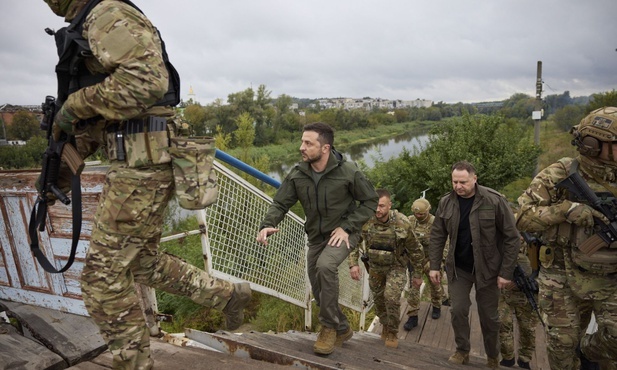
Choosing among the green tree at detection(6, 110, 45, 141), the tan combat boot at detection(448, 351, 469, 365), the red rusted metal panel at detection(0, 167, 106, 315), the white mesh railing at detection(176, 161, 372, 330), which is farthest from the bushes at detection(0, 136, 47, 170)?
the tan combat boot at detection(448, 351, 469, 365)

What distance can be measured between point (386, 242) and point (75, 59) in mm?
3356

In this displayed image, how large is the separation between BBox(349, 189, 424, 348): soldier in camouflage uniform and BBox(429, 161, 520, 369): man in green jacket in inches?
28.1

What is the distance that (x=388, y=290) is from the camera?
14.2ft

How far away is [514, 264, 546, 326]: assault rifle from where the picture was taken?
12.8ft

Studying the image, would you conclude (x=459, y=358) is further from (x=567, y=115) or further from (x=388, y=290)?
(x=567, y=115)

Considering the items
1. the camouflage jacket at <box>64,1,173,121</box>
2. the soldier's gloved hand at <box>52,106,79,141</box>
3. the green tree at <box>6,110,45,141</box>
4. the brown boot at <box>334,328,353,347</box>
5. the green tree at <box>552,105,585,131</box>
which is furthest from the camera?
the green tree at <box>552,105,585,131</box>

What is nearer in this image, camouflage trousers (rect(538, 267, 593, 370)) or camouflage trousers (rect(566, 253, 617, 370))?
camouflage trousers (rect(566, 253, 617, 370))

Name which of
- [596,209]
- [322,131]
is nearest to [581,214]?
[596,209]

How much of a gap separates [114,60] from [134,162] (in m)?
0.46

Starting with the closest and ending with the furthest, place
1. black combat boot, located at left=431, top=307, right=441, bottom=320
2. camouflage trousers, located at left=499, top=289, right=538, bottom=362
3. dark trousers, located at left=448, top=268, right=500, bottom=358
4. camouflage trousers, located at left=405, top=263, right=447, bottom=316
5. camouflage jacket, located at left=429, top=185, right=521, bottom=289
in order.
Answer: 1. camouflage jacket, located at left=429, top=185, right=521, bottom=289
2. dark trousers, located at left=448, top=268, right=500, bottom=358
3. camouflage trousers, located at left=499, top=289, right=538, bottom=362
4. camouflage trousers, located at left=405, top=263, right=447, bottom=316
5. black combat boot, located at left=431, top=307, right=441, bottom=320

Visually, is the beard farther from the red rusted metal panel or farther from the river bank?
the river bank

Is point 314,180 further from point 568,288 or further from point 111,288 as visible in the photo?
point 568,288

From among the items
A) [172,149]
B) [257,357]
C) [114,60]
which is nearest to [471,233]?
[257,357]

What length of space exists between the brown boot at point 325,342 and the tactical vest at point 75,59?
6.01 feet
